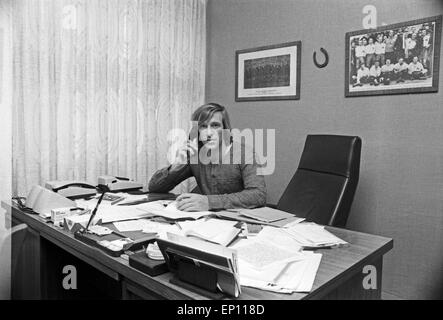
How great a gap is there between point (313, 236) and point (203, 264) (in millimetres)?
540

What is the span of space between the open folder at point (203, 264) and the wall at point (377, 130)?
174cm

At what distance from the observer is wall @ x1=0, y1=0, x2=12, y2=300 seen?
2.15 m

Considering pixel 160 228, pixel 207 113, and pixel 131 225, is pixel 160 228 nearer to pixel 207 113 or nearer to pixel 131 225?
pixel 131 225

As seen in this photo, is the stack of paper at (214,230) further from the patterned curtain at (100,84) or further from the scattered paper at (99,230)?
the patterned curtain at (100,84)

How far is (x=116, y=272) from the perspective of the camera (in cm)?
109

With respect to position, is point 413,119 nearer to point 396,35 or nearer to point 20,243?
point 396,35

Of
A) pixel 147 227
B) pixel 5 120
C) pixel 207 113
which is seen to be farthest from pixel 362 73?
pixel 5 120

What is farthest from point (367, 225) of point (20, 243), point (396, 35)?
point (20, 243)

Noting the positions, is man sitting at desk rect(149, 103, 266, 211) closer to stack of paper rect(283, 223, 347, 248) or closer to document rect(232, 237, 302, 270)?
stack of paper rect(283, 223, 347, 248)

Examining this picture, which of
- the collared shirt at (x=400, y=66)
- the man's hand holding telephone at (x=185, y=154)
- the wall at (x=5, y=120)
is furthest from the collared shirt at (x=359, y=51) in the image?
the wall at (x=5, y=120)

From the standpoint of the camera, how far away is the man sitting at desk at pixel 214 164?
202 cm

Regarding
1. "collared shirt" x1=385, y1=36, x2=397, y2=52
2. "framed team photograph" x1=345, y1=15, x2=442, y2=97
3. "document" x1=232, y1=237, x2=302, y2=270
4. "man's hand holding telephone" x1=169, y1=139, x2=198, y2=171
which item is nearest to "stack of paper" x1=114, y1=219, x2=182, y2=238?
"document" x1=232, y1=237, x2=302, y2=270

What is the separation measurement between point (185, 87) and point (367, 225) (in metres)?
1.73

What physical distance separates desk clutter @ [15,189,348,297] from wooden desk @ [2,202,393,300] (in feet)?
0.08
